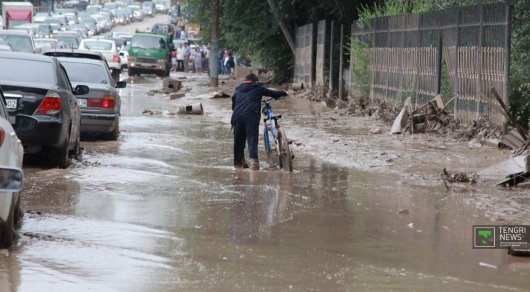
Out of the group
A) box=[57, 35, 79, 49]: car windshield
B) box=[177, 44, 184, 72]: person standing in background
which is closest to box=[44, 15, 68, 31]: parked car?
box=[177, 44, 184, 72]: person standing in background

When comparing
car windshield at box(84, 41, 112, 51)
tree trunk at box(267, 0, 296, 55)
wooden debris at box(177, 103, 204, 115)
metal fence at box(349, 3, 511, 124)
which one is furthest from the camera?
car windshield at box(84, 41, 112, 51)

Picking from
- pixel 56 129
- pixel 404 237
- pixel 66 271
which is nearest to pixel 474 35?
pixel 56 129

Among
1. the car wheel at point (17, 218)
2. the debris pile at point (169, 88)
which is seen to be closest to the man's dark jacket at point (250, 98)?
the car wheel at point (17, 218)

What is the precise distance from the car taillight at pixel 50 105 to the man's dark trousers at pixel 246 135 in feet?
8.95

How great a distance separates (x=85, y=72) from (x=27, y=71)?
209 inches

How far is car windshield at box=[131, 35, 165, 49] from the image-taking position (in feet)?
180

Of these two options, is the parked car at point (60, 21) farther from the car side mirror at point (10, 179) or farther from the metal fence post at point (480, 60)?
the car side mirror at point (10, 179)

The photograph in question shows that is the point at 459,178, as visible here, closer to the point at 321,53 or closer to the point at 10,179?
the point at 10,179

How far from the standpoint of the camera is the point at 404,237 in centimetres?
1013

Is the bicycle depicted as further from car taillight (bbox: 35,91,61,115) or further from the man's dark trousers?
car taillight (bbox: 35,91,61,115)

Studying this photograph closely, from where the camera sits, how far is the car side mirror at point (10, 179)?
7666 mm

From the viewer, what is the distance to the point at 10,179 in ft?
25.2

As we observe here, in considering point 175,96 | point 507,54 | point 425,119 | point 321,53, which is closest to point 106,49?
point 175,96

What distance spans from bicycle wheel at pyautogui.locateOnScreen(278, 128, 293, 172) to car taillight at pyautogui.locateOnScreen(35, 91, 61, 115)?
3202mm
